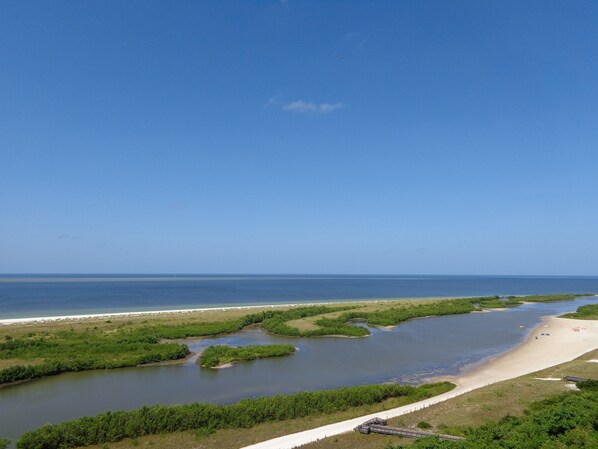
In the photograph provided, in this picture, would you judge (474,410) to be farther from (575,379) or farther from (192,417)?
(192,417)

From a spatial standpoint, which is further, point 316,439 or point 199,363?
point 199,363

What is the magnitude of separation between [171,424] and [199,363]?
17858 millimetres

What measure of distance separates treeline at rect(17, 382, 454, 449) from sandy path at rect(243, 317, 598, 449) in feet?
8.93

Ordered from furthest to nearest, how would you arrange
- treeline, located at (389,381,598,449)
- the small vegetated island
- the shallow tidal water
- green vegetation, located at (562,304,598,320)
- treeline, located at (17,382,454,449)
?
green vegetation, located at (562,304,598,320) → the small vegetated island → the shallow tidal water → treeline, located at (17,382,454,449) → treeline, located at (389,381,598,449)

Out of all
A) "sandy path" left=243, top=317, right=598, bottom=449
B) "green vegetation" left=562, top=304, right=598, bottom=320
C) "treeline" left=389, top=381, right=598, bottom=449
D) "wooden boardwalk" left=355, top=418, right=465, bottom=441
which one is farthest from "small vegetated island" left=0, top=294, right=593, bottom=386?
"treeline" left=389, top=381, right=598, bottom=449

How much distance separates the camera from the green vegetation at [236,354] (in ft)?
132

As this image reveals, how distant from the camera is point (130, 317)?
2768 inches

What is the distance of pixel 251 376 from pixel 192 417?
12864mm

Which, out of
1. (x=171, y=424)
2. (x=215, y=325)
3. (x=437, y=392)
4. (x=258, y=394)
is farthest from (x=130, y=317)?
(x=437, y=392)

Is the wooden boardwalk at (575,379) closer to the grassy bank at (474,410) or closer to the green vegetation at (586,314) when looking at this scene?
the grassy bank at (474,410)

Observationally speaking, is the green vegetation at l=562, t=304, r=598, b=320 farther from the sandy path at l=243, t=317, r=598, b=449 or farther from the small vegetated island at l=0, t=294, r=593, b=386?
the small vegetated island at l=0, t=294, r=593, b=386

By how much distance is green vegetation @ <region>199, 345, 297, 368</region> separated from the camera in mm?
40281

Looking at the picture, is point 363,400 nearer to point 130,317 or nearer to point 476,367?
point 476,367

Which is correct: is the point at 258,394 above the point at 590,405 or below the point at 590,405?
below
